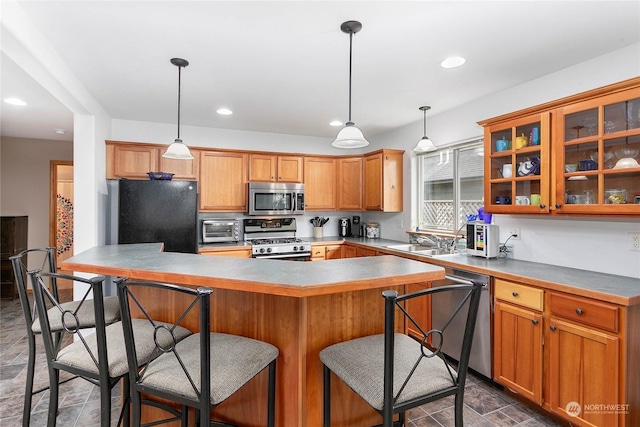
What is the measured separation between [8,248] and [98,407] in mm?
3980

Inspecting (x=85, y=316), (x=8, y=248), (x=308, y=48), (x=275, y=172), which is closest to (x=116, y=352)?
Result: (x=85, y=316)

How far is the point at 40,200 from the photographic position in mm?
5195

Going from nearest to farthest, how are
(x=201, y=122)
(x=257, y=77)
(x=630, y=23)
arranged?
(x=630, y=23) < (x=257, y=77) < (x=201, y=122)

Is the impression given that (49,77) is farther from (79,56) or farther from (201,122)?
(201,122)

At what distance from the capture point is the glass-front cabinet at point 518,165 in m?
2.55

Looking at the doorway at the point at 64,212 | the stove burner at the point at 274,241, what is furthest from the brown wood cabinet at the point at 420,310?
the doorway at the point at 64,212

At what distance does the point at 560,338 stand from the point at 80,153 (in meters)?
4.30

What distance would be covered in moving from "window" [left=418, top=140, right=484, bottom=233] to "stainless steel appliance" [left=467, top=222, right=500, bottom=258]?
56 cm

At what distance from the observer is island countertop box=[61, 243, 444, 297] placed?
5.02ft

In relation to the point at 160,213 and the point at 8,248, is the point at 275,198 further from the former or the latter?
the point at 8,248

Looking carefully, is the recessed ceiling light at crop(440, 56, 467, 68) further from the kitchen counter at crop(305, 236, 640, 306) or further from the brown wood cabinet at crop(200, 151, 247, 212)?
the brown wood cabinet at crop(200, 151, 247, 212)

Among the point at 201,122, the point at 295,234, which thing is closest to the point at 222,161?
the point at 201,122

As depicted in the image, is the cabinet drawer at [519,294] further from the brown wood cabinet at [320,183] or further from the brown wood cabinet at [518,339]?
the brown wood cabinet at [320,183]

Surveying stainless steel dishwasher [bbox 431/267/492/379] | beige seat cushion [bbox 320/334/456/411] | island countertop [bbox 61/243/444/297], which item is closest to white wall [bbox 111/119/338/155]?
island countertop [bbox 61/243/444/297]
